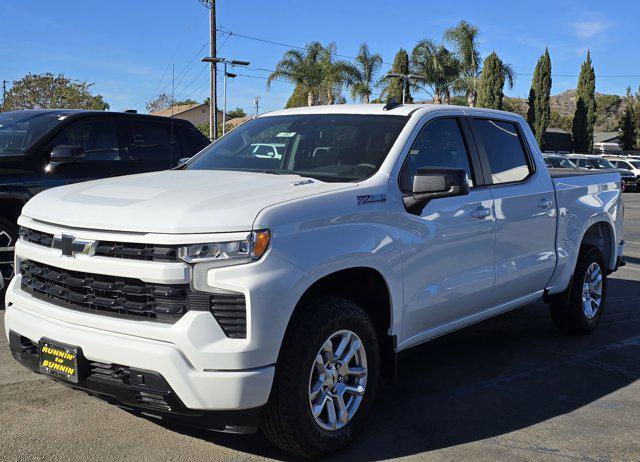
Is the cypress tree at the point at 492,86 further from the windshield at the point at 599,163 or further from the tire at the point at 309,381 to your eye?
the tire at the point at 309,381

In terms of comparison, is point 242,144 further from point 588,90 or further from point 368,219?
point 588,90

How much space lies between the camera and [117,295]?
3.23m

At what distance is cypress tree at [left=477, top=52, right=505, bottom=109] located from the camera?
166 feet

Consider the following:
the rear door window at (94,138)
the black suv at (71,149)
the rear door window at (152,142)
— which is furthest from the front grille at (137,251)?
the rear door window at (152,142)

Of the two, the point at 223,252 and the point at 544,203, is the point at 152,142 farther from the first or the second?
the point at 223,252

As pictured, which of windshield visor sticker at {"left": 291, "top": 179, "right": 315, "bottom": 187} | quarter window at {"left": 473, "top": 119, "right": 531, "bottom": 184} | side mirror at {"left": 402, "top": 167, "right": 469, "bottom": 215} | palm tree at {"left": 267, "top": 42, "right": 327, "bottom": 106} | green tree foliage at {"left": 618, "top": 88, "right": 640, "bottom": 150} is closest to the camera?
windshield visor sticker at {"left": 291, "top": 179, "right": 315, "bottom": 187}

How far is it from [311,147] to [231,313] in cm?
180

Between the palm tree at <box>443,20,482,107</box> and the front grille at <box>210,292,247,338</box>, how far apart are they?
43.3 m

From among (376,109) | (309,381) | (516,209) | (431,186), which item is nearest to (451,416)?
(309,381)

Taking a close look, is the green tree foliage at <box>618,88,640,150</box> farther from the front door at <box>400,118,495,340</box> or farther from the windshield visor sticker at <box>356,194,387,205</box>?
the windshield visor sticker at <box>356,194,387,205</box>

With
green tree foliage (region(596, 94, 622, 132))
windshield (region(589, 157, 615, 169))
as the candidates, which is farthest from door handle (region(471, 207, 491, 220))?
green tree foliage (region(596, 94, 622, 132))

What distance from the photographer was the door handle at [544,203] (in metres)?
5.33

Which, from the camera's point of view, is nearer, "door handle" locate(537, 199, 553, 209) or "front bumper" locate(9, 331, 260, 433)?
"front bumper" locate(9, 331, 260, 433)

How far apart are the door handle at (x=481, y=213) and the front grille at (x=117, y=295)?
7.10 ft
